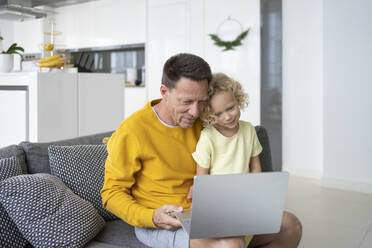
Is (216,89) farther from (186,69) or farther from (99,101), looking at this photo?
(99,101)

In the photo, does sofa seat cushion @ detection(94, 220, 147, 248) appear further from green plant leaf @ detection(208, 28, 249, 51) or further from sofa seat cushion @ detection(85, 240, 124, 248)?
green plant leaf @ detection(208, 28, 249, 51)

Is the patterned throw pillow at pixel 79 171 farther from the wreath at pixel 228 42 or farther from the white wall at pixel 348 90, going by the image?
the wreath at pixel 228 42

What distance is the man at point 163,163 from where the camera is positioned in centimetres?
141

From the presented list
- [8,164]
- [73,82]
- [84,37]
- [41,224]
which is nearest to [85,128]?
[73,82]

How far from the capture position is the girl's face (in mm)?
1533

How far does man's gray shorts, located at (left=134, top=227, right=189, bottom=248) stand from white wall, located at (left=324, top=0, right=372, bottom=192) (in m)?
3.07

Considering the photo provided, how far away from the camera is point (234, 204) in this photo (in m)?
1.20

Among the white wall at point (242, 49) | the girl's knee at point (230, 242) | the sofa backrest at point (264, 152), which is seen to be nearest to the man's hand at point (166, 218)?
the girl's knee at point (230, 242)

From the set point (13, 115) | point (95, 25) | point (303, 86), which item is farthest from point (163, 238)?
point (95, 25)

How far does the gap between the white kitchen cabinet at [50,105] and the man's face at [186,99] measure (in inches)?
83.1

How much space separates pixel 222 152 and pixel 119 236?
57 cm

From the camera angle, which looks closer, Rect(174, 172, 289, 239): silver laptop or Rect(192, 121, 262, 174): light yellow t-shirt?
Rect(174, 172, 289, 239): silver laptop

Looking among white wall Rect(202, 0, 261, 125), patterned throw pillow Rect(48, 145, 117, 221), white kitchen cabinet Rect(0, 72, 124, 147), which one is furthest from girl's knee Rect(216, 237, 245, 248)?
white wall Rect(202, 0, 261, 125)

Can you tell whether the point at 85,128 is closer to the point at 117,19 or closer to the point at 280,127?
the point at 280,127
